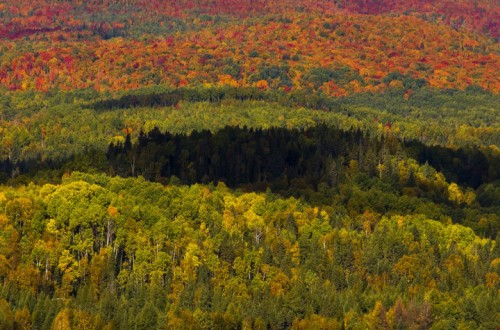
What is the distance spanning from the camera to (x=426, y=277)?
189 metres

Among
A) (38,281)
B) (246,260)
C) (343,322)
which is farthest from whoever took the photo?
(246,260)

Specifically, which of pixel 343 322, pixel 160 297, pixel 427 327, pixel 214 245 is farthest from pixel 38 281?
pixel 427 327

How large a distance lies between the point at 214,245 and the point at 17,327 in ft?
162

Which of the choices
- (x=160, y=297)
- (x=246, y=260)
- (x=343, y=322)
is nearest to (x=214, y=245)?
(x=246, y=260)

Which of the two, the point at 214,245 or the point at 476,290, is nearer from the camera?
the point at 476,290

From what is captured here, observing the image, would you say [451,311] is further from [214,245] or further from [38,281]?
[38,281]

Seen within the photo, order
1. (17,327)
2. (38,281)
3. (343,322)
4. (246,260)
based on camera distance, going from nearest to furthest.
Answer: (17,327) → (343,322) → (38,281) → (246,260)

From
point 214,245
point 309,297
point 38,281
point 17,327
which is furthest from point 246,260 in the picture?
point 17,327

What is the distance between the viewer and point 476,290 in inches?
7126

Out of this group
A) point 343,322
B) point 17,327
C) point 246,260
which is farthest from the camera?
point 246,260

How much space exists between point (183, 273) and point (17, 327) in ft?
121

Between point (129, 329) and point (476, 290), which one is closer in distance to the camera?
point (129, 329)

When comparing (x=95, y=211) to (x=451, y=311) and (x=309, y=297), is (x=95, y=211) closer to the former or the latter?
(x=309, y=297)

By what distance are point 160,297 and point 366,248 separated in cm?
3963
